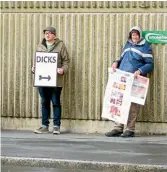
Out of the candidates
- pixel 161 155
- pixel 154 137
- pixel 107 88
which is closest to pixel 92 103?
pixel 107 88

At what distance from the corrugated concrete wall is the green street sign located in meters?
0.10

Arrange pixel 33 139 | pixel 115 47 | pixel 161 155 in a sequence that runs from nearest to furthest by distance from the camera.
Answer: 1. pixel 161 155
2. pixel 33 139
3. pixel 115 47

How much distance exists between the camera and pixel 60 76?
1228 cm

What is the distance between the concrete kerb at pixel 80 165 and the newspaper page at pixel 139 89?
2.77 meters

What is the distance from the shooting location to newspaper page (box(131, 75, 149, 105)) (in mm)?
11875

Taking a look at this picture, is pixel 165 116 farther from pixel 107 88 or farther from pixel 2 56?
pixel 2 56

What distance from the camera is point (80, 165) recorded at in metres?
9.36

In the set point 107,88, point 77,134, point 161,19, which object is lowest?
point 77,134

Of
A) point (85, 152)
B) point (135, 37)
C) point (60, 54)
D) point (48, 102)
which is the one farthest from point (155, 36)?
point (85, 152)

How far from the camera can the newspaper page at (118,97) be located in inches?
470

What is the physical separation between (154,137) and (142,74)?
109cm

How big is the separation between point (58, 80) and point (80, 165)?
314cm

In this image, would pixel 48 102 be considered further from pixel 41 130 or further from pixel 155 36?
pixel 155 36

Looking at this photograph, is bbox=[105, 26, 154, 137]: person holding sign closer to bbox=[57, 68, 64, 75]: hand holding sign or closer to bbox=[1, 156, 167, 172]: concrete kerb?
bbox=[57, 68, 64, 75]: hand holding sign
